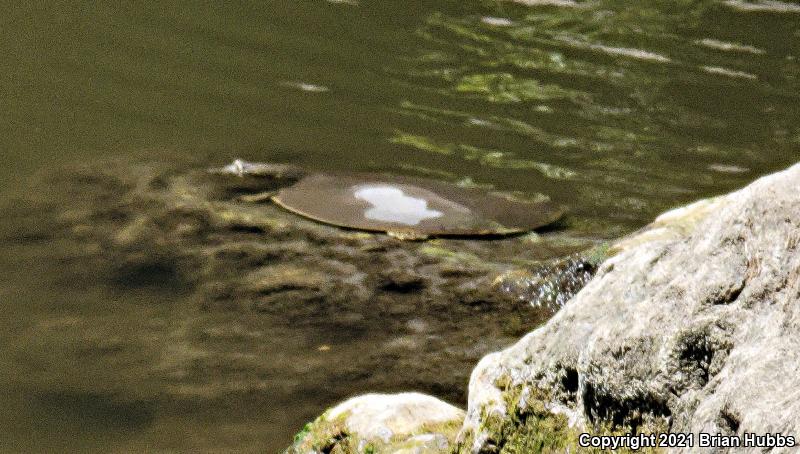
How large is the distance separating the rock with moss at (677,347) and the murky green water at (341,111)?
4.68 ft

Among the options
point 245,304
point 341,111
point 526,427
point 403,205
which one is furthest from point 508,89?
point 526,427

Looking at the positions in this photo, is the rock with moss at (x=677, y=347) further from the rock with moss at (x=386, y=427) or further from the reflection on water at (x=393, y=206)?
the reflection on water at (x=393, y=206)

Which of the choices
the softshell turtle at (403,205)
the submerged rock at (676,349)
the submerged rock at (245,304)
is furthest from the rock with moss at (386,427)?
the softshell turtle at (403,205)

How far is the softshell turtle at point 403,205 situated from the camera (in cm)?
533

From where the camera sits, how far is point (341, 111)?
7527 mm

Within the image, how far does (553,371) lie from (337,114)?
17.0 ft

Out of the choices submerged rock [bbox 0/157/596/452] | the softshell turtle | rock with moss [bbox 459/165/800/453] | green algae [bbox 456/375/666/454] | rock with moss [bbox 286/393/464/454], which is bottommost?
submerged rock [bbox 0/157/596/452]

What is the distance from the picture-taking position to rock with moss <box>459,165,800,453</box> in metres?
1.89

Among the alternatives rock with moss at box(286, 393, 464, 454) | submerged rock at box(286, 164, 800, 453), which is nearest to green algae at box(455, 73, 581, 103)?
rock with moss at box(286, 393, 464, 454)

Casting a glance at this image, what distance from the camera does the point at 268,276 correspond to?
189 inches

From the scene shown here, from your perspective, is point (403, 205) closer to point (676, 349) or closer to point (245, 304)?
point (245, 304)

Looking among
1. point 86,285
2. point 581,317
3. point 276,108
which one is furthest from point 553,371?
point 276,108

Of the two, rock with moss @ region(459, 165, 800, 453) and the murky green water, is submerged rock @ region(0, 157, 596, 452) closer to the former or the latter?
the murky green water

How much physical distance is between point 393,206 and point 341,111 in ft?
7.08
